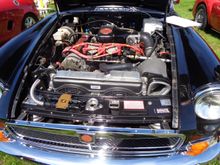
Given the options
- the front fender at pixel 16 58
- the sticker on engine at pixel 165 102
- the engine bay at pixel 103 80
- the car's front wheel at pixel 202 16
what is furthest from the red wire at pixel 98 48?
the car's front wheel at pixel 202 16

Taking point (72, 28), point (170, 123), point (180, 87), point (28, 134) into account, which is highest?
point (72, 28)

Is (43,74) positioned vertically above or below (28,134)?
above

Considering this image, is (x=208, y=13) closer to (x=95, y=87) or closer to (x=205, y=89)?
(x=205, y=89)

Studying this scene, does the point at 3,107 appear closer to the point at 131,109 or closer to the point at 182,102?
the point at 131,109

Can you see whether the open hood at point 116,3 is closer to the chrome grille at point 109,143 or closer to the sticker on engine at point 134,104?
the sticker on engine at point 134,104

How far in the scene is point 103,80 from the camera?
2.14 meters

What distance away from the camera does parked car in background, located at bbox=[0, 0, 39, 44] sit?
4.98m

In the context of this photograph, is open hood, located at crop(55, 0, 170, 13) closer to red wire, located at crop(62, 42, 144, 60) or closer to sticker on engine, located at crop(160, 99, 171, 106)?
red wire, located at crop(62, 42, 144, 60)

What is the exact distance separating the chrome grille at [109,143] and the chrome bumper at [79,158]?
0.04 metres

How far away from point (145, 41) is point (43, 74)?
3.32ft

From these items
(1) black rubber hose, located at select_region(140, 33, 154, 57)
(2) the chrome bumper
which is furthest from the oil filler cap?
(1) black rubber hose, located at select_region(140, 33, 154, 57)

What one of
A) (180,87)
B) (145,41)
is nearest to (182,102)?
(180,87)

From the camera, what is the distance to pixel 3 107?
212 centimetres

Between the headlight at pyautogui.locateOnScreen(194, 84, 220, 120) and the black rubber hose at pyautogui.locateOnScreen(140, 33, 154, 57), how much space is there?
823 millimetres
